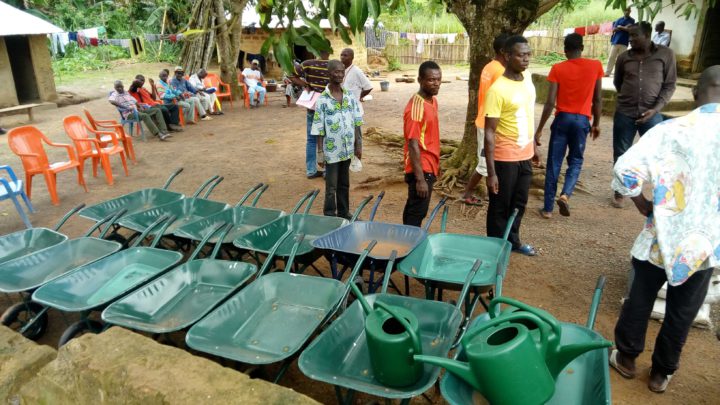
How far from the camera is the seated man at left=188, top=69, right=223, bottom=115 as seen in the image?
35.8 feet

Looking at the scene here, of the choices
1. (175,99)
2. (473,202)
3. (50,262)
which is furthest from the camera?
(175,99)

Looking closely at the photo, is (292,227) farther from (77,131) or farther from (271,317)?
(77,131)

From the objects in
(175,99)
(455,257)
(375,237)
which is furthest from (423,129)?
(175,99)

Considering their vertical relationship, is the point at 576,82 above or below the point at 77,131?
above

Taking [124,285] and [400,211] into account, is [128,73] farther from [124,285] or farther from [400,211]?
[124,285]

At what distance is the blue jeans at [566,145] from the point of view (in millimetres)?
4660

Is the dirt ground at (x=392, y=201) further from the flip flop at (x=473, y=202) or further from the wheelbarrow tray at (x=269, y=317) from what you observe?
the wheelbarrow tray at (x=269, y=317)

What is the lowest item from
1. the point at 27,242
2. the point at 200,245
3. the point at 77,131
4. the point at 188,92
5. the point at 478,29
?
the point at 27,242

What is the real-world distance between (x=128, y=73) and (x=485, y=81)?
1768 cm

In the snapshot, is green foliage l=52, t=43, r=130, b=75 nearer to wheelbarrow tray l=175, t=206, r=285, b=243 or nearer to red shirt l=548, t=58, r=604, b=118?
wheelbarrow tray l=175, t=206, r=285, b=243

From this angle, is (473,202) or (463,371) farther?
(473,202)

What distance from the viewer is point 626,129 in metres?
4.91

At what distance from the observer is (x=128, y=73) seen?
722 inches

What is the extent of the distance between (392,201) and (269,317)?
10.6ft
